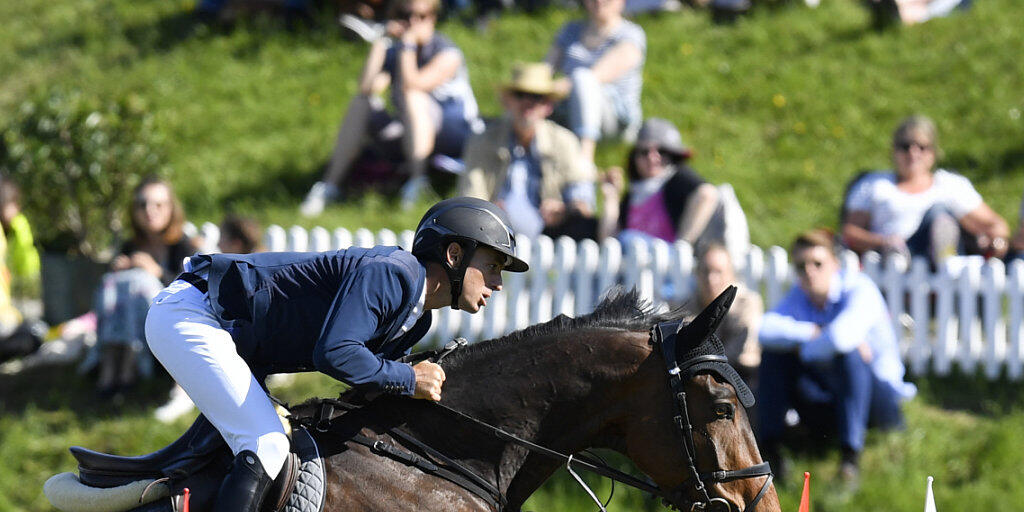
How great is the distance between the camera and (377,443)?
14.0 feet

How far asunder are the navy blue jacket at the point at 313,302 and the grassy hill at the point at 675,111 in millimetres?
3592

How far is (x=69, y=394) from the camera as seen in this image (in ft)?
30.2

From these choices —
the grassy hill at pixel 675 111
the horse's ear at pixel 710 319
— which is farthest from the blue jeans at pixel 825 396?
the horse's ear at pixel 710 319

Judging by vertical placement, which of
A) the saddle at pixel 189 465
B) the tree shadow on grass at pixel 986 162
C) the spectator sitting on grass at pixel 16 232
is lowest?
the spectator sitting on grass at pixel 16 232

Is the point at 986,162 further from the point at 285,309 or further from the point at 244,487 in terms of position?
the point at 244,487

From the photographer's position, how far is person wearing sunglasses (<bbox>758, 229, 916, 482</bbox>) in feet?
23.5

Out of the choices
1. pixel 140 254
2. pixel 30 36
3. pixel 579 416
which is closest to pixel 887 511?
pixel 579 416

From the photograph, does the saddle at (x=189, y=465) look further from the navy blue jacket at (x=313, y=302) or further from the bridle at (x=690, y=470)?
the bridle at (x=690, y=470)

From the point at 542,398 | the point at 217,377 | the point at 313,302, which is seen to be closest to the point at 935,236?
the point at 542,398

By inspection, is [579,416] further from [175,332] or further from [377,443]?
[175,332]

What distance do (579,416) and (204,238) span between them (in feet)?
19.1

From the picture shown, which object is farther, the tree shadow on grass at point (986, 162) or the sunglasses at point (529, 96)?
the tree shadow on grass at point (986, 162)

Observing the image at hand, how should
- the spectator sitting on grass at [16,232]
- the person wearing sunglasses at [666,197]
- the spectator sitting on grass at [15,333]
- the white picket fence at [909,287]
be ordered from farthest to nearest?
1. the spectator sitting on grass at [16,232]
2. the spectator sitting on grass at [15,333]
3. the person wearing sunglasses at [666,197]
4. the white picket fence at [909,287]

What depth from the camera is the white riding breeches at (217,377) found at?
13.4 ft
